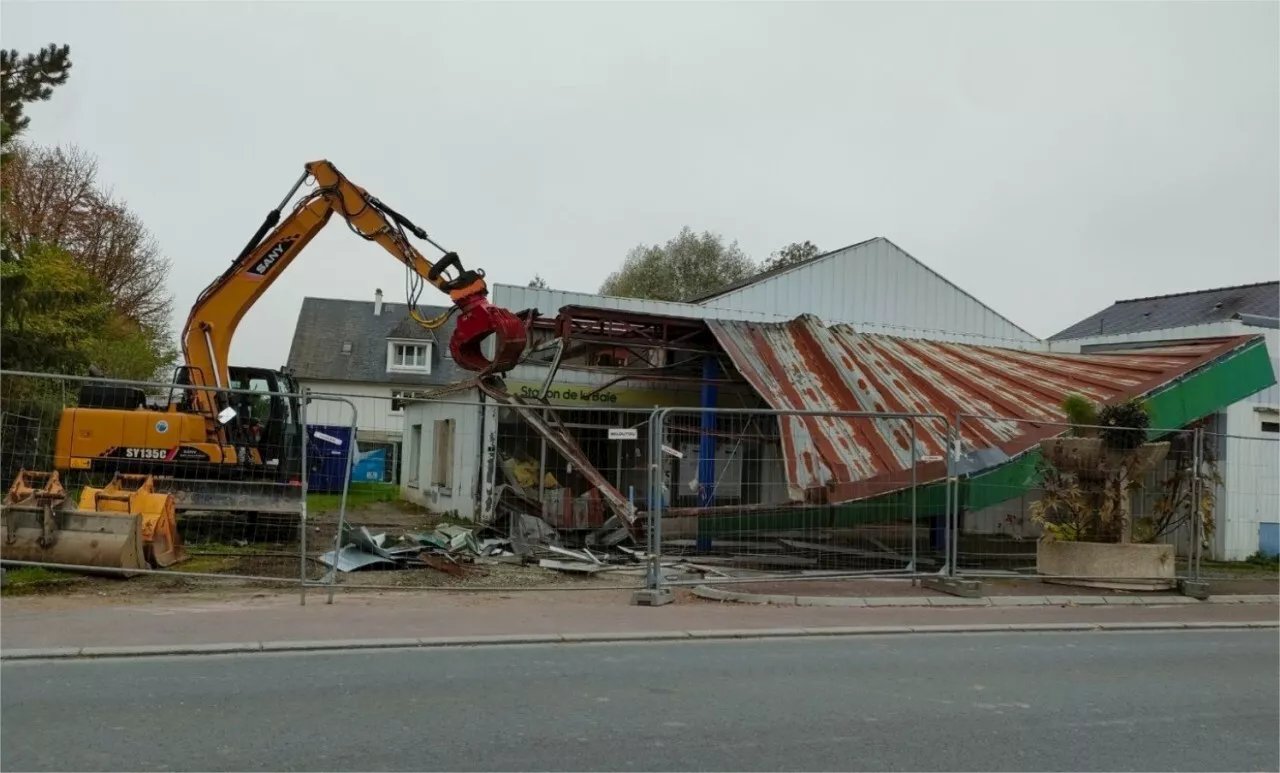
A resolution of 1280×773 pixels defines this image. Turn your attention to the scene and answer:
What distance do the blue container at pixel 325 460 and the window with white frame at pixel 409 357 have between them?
37.8 meters

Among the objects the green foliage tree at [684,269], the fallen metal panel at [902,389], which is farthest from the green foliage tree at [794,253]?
the fallen metal panel at [902,389]

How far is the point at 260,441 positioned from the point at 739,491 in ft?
26.8

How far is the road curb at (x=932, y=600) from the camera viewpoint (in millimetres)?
11352

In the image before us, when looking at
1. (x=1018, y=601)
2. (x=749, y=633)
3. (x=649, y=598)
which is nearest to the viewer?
(x=749, y=633)

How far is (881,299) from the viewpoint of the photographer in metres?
24.2

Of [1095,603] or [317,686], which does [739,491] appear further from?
[317,686]

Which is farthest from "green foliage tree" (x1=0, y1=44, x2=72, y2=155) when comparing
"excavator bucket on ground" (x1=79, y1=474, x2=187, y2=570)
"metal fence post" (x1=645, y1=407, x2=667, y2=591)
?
"metal fence post" (x1=645, y1=407, x2=667, y2=591)

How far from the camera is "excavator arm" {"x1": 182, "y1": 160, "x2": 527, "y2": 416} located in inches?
623

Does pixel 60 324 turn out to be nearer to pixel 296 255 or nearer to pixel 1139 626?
pixel 296 255

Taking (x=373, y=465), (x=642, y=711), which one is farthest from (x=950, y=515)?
(x=373, y=465)

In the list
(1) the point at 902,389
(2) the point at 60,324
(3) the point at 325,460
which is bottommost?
(3) the point at 325,460

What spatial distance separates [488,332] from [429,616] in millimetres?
6958

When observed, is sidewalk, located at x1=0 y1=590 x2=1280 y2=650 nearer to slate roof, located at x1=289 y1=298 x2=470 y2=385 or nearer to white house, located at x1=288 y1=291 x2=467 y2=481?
white house, located at x1=288 y1=291 x2=467 y2=481

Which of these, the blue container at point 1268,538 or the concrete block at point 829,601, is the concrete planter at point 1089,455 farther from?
the blue container at point 1268,538
